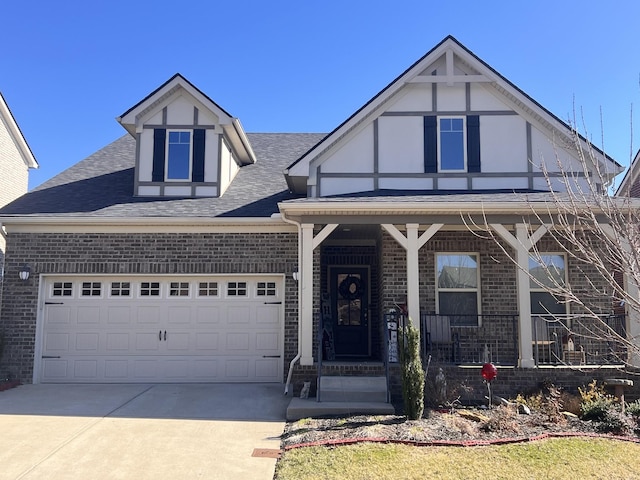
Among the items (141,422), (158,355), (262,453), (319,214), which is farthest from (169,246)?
(262,453)

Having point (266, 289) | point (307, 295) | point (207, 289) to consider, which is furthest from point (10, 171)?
point (307, 295)

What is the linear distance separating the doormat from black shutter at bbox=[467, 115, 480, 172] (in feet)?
23.2

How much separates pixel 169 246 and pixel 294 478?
22.1ft

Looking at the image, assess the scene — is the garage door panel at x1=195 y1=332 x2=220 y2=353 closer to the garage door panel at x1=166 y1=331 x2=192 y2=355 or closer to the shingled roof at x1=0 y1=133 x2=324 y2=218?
the garage door panel at x1=166 y1=331 x2=192 y2=355

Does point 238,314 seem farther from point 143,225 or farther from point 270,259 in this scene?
point 143,225

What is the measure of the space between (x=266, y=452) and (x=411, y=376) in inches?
96.4

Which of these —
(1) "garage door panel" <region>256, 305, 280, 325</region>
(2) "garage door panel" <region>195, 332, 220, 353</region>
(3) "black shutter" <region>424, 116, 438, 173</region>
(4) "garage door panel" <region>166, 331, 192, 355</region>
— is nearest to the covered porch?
(1) "garage door panel" <region>256, 305, 280, 325</region>

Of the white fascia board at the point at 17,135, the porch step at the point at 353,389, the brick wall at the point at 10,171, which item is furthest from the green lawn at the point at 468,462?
the white fascia board at the point at 17,135

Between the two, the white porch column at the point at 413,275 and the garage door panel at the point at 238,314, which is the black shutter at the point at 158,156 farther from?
the white porch column at the point at 413,275

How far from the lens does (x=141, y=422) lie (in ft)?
26.2

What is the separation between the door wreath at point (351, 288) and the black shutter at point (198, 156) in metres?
4.23

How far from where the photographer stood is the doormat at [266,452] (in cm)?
657

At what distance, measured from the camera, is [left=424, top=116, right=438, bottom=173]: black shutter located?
11328 millimetres

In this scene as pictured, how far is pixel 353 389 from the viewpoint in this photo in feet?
30.7
